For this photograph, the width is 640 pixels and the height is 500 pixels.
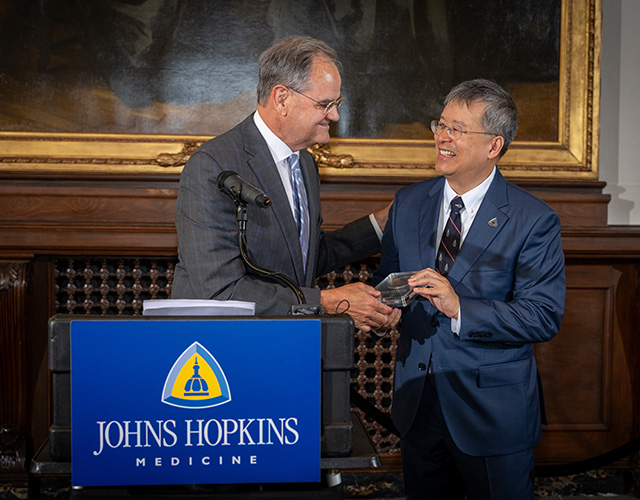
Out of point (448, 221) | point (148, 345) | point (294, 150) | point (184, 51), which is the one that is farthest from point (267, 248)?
point (184, 51)

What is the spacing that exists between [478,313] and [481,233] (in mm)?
277

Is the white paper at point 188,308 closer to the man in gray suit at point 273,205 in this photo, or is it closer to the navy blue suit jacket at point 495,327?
the man in gray suit at point 273,205

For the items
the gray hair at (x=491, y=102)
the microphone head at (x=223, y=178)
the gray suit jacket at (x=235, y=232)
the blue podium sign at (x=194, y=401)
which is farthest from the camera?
the gray hair at (x=491, y=102)

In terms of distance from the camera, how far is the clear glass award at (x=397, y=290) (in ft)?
6.98

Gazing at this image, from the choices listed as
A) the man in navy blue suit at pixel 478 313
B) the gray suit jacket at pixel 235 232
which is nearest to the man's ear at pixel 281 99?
the gray suit jacket at pixel 235 232

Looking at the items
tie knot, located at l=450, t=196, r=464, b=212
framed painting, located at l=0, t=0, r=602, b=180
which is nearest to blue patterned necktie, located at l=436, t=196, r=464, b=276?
tie knot, located at l=450, t=196, r=464, b=212

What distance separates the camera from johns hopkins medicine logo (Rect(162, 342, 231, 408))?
1394 mm

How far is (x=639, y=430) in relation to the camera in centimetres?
370

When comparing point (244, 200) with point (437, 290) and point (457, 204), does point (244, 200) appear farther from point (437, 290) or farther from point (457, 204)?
point (457, 204)

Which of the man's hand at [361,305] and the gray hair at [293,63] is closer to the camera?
the man's hand at [361,305]

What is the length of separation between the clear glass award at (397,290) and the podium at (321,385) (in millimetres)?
670

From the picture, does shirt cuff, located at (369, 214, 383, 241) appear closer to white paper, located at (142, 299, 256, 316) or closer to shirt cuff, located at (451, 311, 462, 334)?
shirt cuff, located at (451, 311, 462, 334)

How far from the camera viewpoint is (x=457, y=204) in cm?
229

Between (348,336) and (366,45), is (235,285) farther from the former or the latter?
(366,45)
